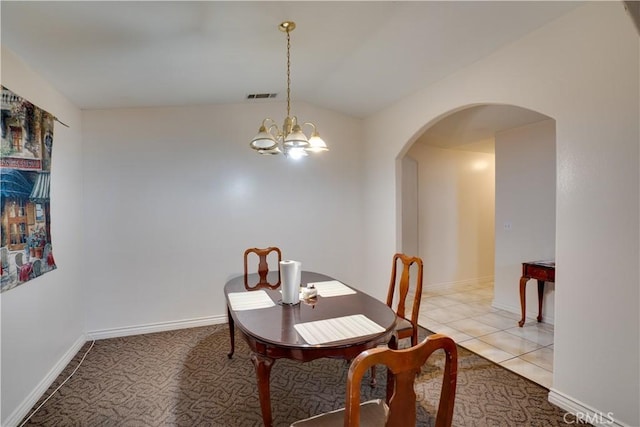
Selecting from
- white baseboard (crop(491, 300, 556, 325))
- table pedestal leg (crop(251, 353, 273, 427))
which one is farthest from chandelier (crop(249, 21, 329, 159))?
white baseboard (crop(491, 300, 556, 325))

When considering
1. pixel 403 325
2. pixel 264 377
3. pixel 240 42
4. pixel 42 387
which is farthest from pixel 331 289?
pixel 42 387

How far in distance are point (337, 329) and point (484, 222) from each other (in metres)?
4.60

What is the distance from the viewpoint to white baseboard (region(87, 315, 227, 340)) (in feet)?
10.9

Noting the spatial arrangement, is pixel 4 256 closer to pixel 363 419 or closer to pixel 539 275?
pixel 363 419

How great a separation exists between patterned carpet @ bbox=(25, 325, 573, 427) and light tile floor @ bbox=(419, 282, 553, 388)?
7.3 inches

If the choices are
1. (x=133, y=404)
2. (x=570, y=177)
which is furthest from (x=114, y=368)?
(x=570, y=177)

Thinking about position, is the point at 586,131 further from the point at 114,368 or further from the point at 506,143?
the point at 114,368

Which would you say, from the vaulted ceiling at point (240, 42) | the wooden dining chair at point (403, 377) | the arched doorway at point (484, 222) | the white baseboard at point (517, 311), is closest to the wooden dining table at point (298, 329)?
the wooden dining chair at point (403, 377)

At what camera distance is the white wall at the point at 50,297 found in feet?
6.57

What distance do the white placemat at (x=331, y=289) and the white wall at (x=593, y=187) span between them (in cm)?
143

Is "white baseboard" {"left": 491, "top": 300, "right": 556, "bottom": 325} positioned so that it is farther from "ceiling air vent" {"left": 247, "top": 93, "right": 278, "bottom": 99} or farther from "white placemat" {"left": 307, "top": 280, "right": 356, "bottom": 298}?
"ceiling air vent" {"left": 247, "top": 93, "right": 278, "bottom": 99}

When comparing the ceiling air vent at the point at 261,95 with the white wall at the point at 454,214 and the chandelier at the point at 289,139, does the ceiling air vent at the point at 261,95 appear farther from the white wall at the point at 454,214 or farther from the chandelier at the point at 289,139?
the white wall at the point at 454,214

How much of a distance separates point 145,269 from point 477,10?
3.78 metres

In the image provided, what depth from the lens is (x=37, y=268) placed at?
2318mm
